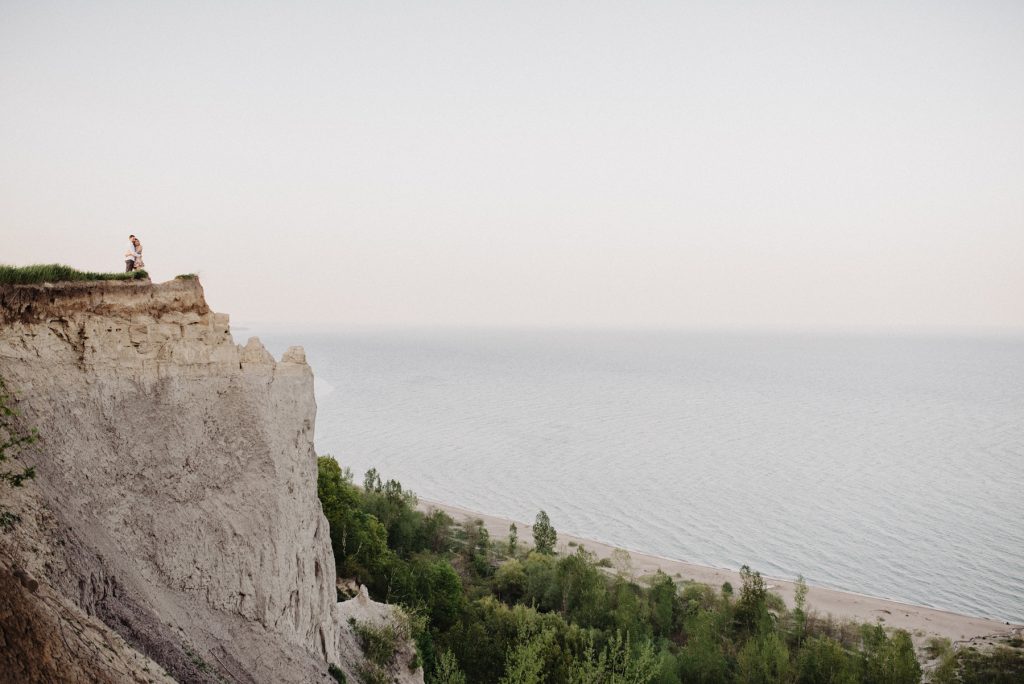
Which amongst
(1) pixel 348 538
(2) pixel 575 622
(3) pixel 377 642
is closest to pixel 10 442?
(3) pixel 377 642

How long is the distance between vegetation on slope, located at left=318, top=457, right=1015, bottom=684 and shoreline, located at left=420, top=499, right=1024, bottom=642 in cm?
331

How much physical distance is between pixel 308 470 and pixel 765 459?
245 ft

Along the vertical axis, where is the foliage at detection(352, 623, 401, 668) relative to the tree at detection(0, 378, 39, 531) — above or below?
below

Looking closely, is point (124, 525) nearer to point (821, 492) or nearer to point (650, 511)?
point (650, 511)

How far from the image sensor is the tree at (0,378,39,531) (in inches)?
422

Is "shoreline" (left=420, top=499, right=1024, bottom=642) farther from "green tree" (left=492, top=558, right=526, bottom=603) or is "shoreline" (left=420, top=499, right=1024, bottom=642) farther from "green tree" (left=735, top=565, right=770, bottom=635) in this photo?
"green tree" (left=492, top=558, right=526, bottom=603)

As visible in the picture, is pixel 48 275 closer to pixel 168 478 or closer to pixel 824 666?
pixel 168 478

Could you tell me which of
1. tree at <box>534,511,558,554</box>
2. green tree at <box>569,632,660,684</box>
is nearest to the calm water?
tree at <box>534,511,558,554</box>

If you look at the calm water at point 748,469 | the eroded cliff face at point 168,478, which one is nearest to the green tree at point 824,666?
the calm water at point 748,469

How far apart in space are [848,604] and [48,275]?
172 ft

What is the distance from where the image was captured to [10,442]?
1152 cm

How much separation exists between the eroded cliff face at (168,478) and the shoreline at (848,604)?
36.9 meters

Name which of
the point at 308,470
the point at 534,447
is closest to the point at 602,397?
the point at 534,447

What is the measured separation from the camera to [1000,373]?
179875 mm
